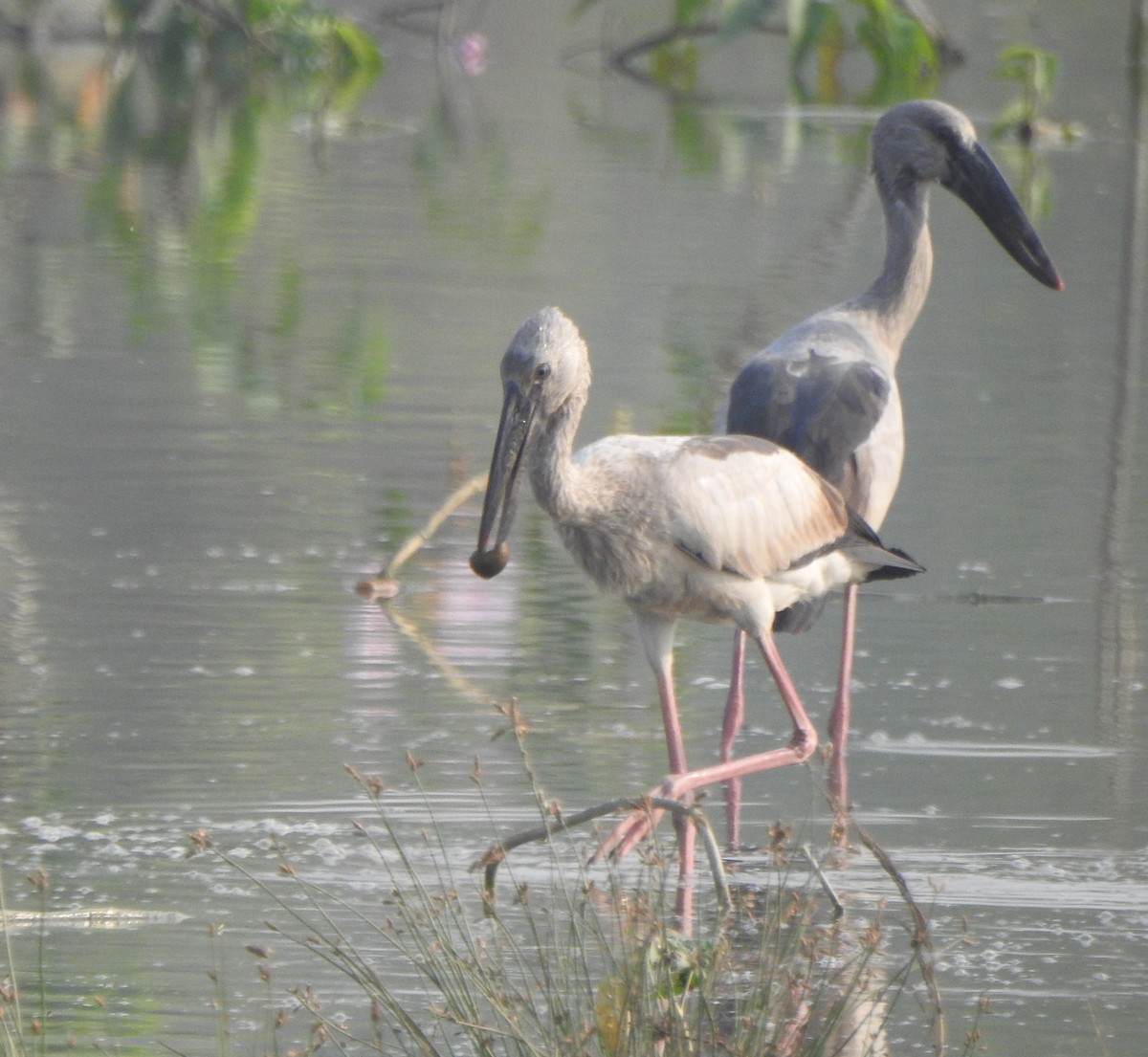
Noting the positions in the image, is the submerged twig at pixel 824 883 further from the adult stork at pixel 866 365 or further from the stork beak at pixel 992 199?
the stork beak at pixel 992 199

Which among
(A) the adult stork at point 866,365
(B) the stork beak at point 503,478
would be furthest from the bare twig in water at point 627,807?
(A) the adult stork at point 866,365

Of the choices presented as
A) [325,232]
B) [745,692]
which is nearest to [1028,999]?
[745,692]

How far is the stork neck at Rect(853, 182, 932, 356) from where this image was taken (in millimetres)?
7441

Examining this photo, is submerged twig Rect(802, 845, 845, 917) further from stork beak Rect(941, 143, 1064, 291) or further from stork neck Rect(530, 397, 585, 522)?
stork beak Rect(941, 143, 1064, 291)

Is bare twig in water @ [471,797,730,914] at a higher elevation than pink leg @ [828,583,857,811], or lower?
higher

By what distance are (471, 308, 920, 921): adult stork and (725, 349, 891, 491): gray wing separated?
0.36 metres

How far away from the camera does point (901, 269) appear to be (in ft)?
24.6

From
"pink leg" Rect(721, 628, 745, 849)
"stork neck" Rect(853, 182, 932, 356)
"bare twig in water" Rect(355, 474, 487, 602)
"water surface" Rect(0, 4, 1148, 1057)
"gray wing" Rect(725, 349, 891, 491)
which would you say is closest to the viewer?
"water surface" Rect(0, 4, 1148, 1057)

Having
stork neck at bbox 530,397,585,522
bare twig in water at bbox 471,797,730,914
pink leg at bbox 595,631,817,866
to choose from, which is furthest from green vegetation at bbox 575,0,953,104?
bare twig in water at bbox 471,797,730,914

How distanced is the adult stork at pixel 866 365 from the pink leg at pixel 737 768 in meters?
0.17

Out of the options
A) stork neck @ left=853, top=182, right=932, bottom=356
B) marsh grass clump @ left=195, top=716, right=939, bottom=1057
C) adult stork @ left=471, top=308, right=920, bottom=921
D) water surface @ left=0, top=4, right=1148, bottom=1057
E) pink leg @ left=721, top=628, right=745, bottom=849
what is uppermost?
stork neck @ left=853, top=182, right=932, bottom=356

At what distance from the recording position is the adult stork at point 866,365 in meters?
6.56

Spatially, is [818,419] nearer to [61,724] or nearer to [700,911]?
[700,911]

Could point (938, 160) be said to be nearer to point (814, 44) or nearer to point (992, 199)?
point (992, 199)
